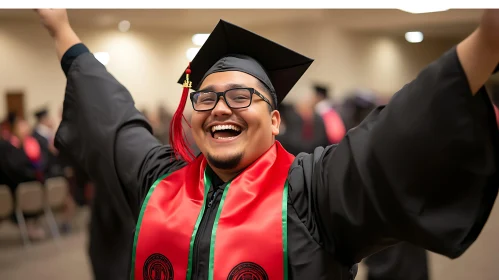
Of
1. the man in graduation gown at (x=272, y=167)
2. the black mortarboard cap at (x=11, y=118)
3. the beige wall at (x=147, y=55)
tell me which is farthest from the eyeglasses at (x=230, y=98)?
the black mortarboard cap at (x=11, y=118)

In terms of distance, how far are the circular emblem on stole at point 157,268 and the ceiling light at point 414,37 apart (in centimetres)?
217

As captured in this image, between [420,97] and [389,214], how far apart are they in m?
0.26

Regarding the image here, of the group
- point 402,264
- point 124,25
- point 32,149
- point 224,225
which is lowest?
point 402,264

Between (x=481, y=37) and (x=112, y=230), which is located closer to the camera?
(x=481, y=37)

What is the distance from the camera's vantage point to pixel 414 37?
3082 millimetres

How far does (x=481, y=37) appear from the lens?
0.99 meters

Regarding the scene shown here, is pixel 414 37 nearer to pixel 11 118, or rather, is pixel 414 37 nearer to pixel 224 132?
pixel 224 132

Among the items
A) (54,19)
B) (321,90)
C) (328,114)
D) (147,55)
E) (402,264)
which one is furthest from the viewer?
(321,90)

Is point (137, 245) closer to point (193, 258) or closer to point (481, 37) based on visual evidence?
point (193, 258)

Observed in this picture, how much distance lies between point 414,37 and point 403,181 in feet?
7.24

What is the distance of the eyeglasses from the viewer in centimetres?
139

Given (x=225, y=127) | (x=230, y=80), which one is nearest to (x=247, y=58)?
(x=230, y=80)

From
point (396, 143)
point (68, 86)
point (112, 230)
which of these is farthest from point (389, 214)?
point (112, 230)

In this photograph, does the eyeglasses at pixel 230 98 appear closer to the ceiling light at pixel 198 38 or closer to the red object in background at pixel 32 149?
the ceiling light at pixel 198 38
